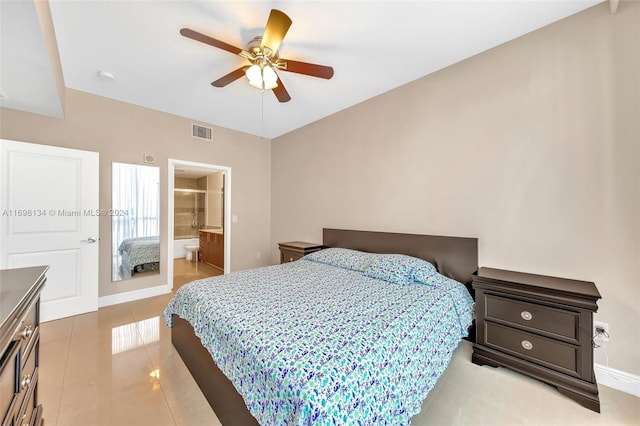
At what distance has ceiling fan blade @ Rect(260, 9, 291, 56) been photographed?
1.60 metres

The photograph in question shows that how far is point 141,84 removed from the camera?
2.94 m

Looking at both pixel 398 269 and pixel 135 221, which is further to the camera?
pixel 135 221

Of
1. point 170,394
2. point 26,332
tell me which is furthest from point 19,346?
point 170,394

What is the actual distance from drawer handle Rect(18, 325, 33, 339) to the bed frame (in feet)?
2.89

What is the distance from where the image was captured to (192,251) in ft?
20.0

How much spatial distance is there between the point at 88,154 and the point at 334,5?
324 cm

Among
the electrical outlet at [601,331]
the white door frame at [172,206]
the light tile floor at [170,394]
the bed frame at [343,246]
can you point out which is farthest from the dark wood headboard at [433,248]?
the white door frame at [172,206]

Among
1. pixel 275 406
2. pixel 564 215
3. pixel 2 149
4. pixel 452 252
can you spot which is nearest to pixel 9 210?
pixel 2 149

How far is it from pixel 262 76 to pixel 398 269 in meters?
2.15

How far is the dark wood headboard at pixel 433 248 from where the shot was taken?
2.43 meters

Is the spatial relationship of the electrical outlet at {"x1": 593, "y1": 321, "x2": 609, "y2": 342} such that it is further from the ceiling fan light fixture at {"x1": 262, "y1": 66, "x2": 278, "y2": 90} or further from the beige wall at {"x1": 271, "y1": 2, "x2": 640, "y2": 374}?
the ceiling fan light fixture at {"x1": 262, "y1": 66, "x2": 278, "y2": 90}

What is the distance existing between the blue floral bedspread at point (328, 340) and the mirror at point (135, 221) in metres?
1.86

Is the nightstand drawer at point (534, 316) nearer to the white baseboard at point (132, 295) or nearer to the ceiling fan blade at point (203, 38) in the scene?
the ceiling fan blade at point (203, 38)

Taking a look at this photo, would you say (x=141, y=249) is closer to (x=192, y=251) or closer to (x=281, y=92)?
(x=192, y=251)
